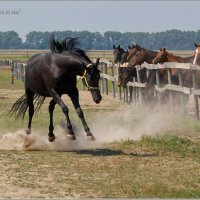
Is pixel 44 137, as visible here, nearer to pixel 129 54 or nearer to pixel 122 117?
pixel 122 117

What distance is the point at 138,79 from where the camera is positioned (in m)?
19.9

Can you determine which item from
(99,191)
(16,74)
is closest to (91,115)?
(99,191)

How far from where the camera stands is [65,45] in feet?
37.8

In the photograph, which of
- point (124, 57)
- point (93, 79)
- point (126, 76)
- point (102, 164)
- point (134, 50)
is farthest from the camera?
point (124, 57)

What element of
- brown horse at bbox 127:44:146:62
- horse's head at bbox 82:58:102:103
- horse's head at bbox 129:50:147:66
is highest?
brown horse at bbox 127:44:146:62

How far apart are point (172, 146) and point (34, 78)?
9.94 ft

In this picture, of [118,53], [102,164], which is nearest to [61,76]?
[102,164]

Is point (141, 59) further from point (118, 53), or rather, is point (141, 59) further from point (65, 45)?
point (65, 45)

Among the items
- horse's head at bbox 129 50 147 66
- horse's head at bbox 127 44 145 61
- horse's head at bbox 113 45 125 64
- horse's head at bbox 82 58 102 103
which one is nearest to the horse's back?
horse's head at bbox 82 58 102 103

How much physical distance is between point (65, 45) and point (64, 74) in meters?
1.05

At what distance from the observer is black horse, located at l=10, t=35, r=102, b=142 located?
1041 cm

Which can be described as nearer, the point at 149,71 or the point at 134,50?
the point at 149,71

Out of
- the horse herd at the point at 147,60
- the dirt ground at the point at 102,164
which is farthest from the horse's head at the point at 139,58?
the dirt ground at the point at 102,164

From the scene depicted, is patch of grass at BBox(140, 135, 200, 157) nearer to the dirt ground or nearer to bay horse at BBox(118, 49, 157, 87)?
the dirt ground
